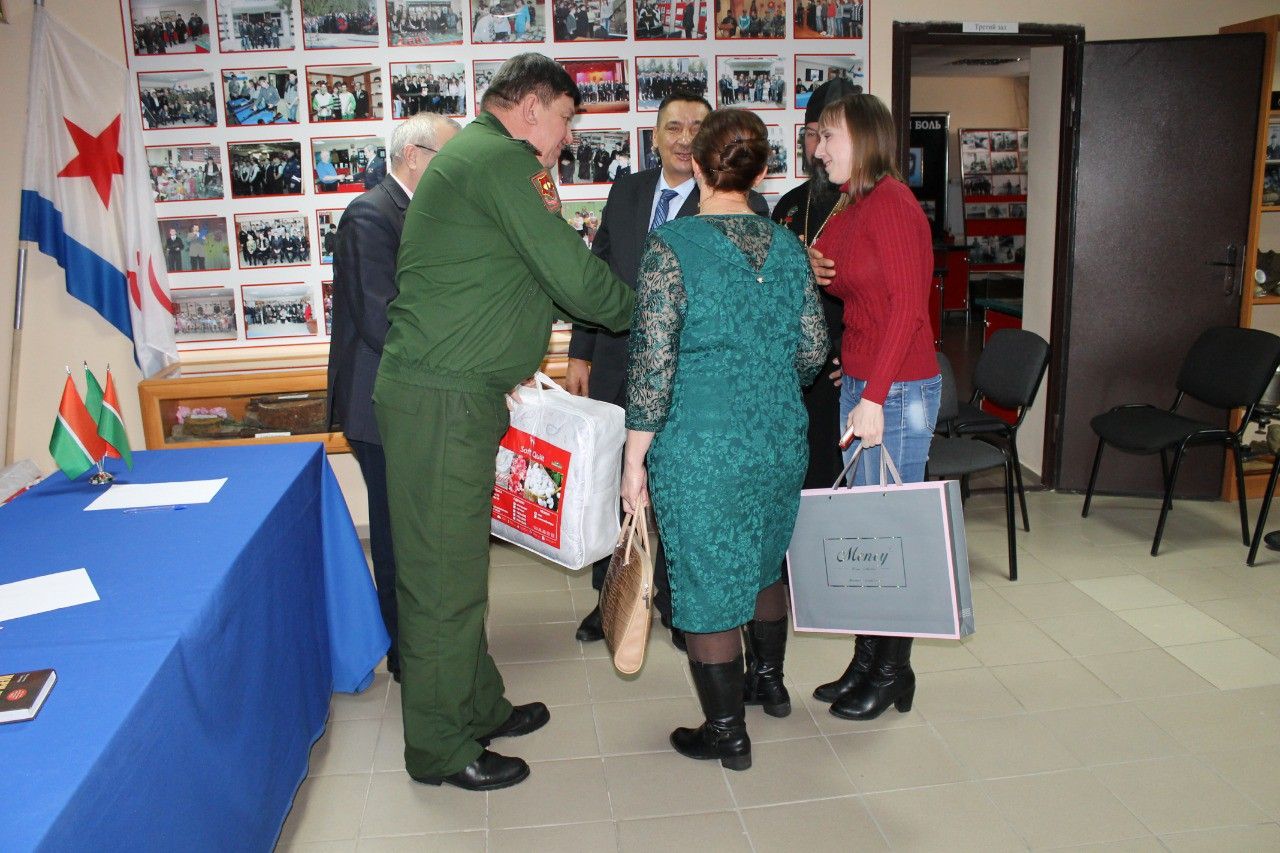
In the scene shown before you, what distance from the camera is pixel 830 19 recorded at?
425 cm

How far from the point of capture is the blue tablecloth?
1298 millimetres

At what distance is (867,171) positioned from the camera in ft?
7.83

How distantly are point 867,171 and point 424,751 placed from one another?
1742mm

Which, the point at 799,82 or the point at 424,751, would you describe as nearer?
the point at 424,751

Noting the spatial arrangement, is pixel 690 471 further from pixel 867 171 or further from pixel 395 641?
pixel 395 641

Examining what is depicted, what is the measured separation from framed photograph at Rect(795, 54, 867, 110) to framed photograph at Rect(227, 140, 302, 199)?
2119 millimetres

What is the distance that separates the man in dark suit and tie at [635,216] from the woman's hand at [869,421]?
882 mm

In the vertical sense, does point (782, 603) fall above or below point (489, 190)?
below

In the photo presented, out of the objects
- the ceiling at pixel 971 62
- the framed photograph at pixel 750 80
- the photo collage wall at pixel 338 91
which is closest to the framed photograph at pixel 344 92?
the photo collage wall at pixel 338 91

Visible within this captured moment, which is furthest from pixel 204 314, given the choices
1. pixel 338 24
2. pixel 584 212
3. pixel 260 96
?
pixel 584 212

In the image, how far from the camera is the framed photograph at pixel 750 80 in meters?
4.25

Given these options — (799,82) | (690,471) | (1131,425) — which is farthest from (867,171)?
(1131,425)

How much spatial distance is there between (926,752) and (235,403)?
2890 millimetres

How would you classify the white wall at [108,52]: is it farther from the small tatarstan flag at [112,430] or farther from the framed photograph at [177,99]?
the small tatarstan flag at [112,430]
